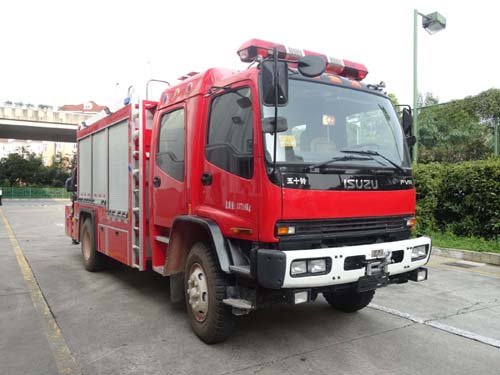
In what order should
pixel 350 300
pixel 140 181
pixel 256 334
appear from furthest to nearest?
pixel 140 181
pixel 350 300
pixel 256 334

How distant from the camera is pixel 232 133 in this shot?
404 cm

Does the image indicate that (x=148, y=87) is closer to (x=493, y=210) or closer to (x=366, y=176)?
(x=366, y=176)

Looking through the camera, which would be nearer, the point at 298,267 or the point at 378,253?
the point at 298,267

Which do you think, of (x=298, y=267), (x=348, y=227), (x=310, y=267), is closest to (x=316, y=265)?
(x=310, y=267)

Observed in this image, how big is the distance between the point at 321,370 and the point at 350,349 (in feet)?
1.87

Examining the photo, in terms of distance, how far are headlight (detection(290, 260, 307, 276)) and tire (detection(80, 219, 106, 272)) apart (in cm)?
488

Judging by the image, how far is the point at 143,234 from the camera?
5.52 meters

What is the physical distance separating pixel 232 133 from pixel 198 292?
158cm

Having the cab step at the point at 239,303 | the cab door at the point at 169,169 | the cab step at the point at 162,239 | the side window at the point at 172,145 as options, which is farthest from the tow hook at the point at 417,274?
the cab step at the point at 162,239

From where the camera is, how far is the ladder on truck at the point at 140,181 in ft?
18.2

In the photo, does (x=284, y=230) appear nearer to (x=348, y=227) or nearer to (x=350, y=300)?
(x=348, y=227)

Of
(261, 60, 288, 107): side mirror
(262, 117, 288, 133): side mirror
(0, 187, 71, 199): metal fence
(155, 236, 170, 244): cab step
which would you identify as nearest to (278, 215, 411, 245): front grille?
(262, 117, 288, 133): side mirror

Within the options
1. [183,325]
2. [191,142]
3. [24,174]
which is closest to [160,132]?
[191,142]

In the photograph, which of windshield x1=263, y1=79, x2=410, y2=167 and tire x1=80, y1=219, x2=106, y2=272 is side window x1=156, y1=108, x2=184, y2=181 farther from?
tire x1=80, y1=219, x2=106, y2=272
